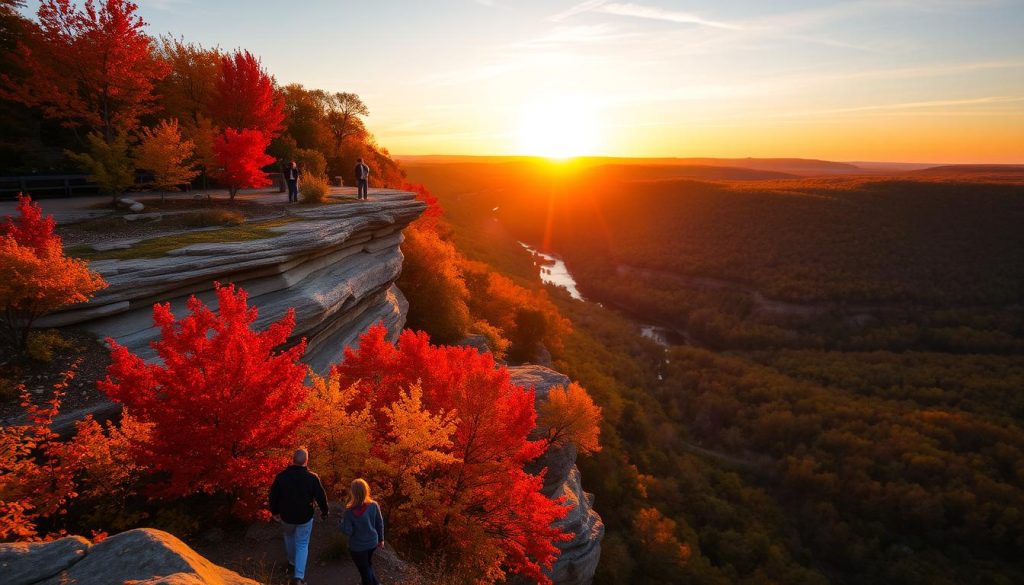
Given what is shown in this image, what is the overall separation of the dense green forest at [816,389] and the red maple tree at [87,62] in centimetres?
3277

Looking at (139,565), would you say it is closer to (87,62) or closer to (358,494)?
(358,494)

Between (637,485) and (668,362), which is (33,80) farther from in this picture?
(668,362)

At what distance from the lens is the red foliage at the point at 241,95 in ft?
88.2

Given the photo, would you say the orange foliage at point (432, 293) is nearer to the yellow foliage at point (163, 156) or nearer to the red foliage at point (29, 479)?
the yellow foliage at point (163, 156)

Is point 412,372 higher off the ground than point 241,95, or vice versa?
point 241,95

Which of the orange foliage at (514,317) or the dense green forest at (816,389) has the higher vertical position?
the orange foliage at (514,317)

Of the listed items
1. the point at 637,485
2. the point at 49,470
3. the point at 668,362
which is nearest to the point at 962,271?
the point at 668,362

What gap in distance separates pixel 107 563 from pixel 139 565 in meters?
0.41

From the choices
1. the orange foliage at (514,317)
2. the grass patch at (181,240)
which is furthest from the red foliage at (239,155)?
the orange foliage at (514,317)

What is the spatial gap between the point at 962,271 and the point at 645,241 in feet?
175

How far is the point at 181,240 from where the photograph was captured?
15.4 meters

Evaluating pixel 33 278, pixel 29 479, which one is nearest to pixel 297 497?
pixel 29 479

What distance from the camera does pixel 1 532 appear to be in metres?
7.48

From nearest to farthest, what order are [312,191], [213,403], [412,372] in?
[213,403], [412,372], [312,191]
